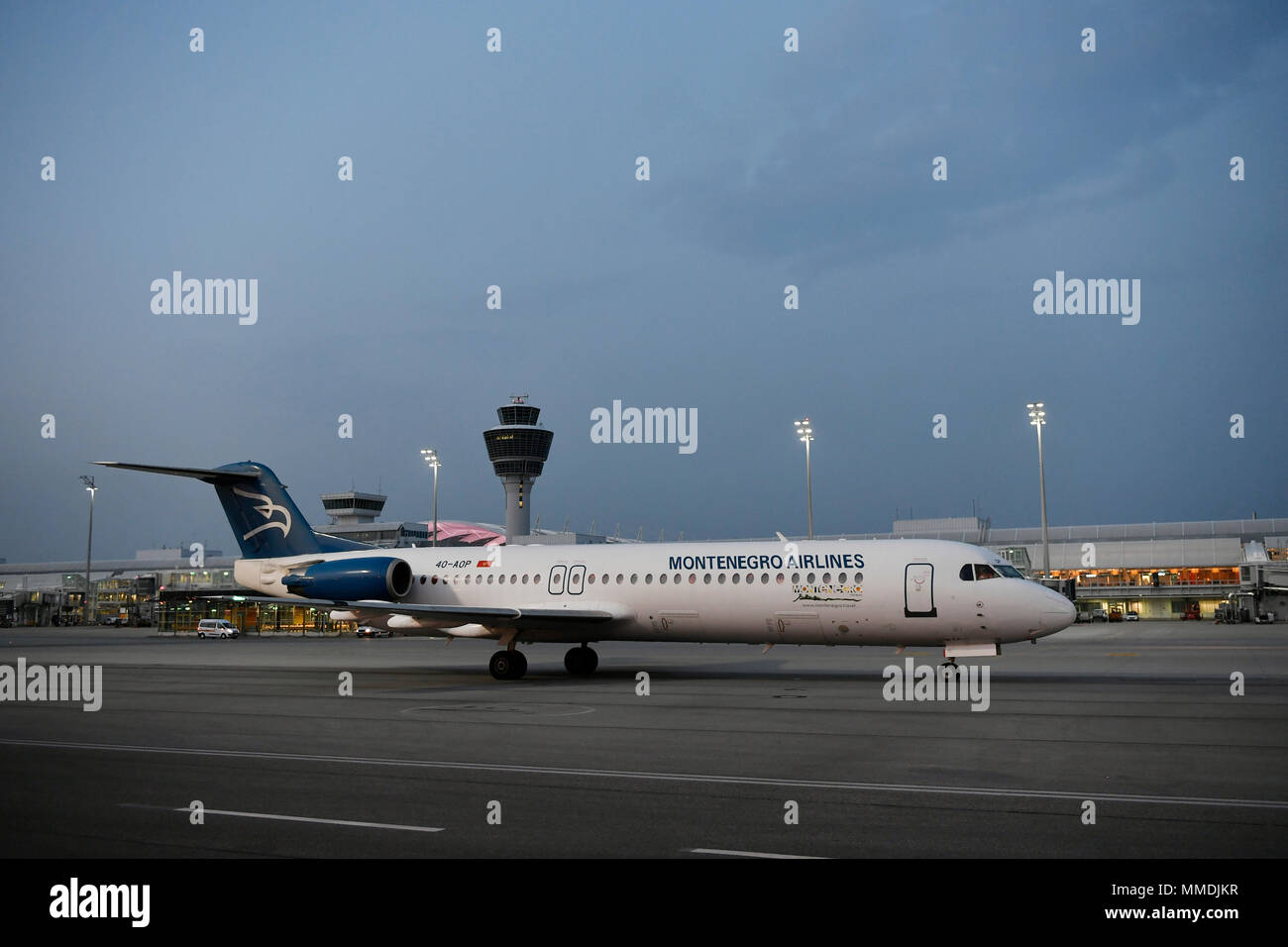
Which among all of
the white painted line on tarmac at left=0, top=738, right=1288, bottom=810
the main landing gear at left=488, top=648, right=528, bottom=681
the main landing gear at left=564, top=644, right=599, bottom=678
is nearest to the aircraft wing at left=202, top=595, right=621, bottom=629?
the main landing gear at left=488, top=648, right=528, bottom=681

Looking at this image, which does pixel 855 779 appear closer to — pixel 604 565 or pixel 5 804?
pixel 5 804

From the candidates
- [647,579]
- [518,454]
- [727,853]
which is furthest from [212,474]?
[518,454]

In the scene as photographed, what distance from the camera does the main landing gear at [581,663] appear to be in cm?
2731

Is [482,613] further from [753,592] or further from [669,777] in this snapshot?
[669,777]

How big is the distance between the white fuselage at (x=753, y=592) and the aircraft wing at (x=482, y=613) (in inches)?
22.2

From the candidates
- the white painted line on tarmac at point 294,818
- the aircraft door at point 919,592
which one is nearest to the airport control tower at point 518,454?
the aircraft door at point 919,592

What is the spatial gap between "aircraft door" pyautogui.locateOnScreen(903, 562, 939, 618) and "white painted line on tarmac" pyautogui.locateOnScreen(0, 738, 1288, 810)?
41.1ft

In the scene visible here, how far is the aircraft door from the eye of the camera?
22328 mm

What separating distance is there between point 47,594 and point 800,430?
98.7 m

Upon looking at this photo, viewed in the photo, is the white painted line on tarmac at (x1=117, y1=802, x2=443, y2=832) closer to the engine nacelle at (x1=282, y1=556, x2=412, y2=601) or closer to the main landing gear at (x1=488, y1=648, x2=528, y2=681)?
the main landing gear at (x1=488, y1=648, x2=528, y2=681)

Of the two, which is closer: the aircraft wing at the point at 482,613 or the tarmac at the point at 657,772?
the tarmac at the point at 657,772

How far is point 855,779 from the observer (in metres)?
10.6

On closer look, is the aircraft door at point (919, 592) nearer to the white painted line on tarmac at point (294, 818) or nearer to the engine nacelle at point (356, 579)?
the engine nacelle at point (356, 579)
